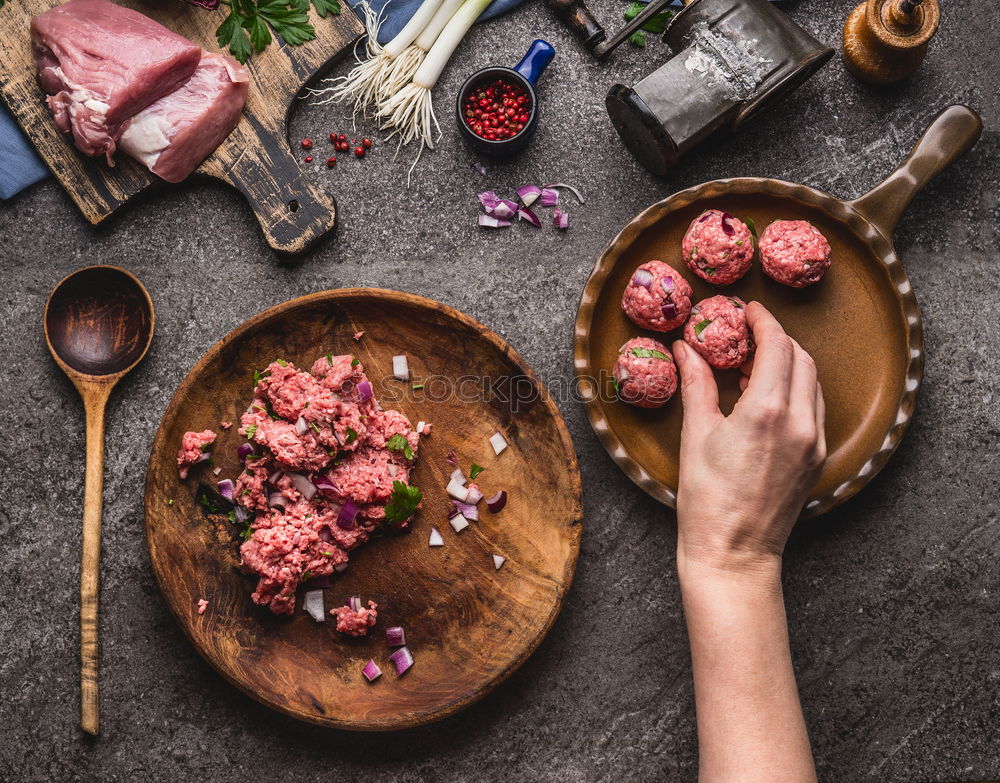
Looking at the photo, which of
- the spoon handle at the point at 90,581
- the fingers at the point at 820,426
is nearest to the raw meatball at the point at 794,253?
the fingers at the point at 820,426

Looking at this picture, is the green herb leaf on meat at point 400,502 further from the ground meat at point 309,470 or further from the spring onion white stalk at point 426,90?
the spring onion white stalk at point 426,90

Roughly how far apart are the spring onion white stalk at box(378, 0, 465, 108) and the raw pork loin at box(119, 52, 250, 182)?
473mm

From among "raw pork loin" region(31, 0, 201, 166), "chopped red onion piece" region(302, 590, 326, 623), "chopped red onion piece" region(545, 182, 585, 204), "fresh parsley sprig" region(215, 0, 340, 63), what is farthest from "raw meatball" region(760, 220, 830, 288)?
"raw pork loin" region(31, 0, 201, 166)

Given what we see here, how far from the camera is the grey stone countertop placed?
8.07 ft

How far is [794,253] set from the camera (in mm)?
2260

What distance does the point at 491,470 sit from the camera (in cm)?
241

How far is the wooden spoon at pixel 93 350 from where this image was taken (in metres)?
2.39

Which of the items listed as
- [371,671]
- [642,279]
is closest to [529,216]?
[642,279]

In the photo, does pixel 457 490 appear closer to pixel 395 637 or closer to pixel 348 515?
pixel 348 515

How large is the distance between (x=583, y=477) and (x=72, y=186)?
2.00 meters

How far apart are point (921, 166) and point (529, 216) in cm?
129

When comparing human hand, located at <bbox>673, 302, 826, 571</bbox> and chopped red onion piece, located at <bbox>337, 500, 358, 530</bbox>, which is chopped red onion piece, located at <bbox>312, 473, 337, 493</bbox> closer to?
chopped red onion piece, located at <bbox>337, 500, 358, 530</bbox>

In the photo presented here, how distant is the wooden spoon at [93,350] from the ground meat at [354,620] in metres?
0.83

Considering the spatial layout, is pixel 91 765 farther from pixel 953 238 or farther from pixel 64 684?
pixel 953 238
